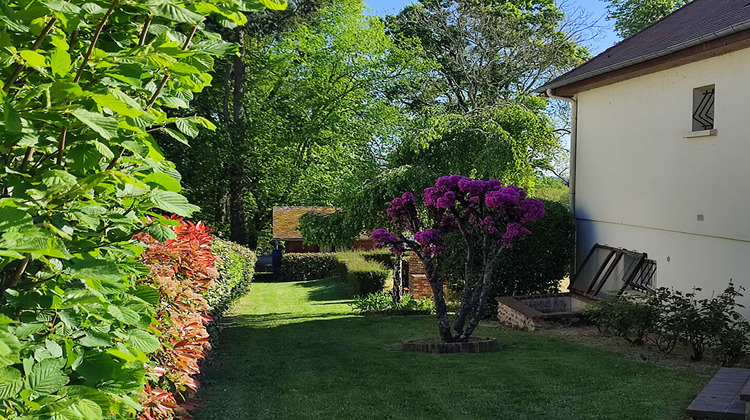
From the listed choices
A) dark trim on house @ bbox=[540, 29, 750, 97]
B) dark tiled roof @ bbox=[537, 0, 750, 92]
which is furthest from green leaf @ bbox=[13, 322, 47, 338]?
dark trim on house @ bbox=[540, 29, 750, 97]

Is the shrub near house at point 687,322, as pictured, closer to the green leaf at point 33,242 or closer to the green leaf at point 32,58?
the green leaf at point 33,242

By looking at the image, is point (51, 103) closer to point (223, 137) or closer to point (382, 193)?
point (382, 193)

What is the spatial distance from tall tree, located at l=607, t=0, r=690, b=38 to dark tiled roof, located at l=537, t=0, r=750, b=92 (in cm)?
1456

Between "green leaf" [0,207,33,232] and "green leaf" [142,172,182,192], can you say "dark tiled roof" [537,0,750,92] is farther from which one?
"green leaf" [0,207,33,232]

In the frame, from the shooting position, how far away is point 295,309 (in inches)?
757

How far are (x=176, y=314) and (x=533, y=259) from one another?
1102 cm

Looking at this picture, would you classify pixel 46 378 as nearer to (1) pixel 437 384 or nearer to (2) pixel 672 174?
(1) pixel 437 384

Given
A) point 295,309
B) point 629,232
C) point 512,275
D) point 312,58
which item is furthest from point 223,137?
point 629,232

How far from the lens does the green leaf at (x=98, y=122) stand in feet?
6.26

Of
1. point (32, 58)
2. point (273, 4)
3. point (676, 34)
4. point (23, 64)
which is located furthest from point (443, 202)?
point (32, 58)

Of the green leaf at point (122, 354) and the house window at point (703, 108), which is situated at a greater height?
the house window at point (703, 108)

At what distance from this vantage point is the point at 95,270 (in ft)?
7.14

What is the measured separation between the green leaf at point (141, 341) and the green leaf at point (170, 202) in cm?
56

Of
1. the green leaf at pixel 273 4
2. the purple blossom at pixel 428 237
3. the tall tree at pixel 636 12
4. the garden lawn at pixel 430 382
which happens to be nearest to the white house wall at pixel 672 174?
the garden lawn at pixel 430 382
